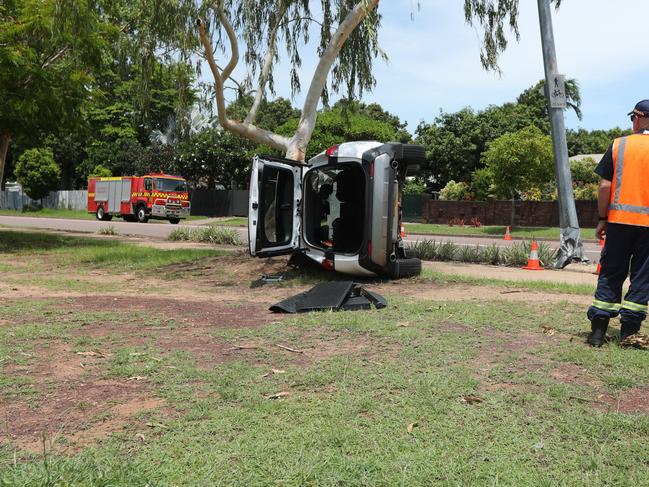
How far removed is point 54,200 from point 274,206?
43519 millimetres

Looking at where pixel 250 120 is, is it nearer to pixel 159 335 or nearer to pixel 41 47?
pixel 41 47

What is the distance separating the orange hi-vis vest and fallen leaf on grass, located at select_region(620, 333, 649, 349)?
91cm

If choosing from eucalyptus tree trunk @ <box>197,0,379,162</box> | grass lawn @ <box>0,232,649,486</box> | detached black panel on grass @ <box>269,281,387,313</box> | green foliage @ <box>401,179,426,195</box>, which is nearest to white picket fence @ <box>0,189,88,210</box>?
green foliage @ <box>401,179,426,195</box>

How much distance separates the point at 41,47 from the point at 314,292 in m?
11.9

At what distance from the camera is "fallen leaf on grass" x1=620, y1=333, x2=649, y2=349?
5.09 metres

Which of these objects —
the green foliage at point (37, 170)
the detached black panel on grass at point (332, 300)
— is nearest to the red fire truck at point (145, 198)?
the green foliage at point (37, 170)

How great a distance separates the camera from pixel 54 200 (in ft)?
162

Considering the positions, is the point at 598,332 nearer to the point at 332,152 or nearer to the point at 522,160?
the point at 332,152

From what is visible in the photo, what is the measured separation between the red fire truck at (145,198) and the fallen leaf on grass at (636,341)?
30989 millimetres

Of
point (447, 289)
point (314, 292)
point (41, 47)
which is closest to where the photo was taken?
point (314, 292)

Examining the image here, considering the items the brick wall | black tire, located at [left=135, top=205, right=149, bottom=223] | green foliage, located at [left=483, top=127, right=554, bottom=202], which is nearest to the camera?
green foliage, located at [left=483, top=127, right=554, bottom=202]

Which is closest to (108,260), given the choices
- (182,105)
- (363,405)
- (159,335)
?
(182,105)

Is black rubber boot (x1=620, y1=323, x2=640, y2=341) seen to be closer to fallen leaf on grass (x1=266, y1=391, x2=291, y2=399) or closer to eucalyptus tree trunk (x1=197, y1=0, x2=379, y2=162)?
fallen leaf on grass (x1=266, y1=391, x2=291, y2=399)

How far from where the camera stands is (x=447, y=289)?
30.4ft
